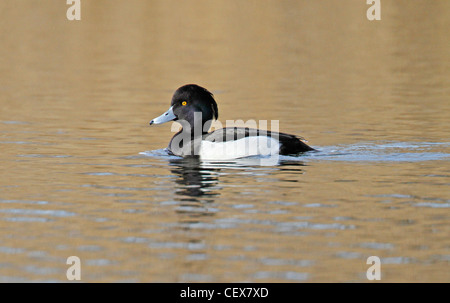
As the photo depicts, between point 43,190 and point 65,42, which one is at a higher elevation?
point 65,42

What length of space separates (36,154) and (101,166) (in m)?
1.36

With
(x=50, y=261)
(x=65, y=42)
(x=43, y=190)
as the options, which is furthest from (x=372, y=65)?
(x=50, y=261)

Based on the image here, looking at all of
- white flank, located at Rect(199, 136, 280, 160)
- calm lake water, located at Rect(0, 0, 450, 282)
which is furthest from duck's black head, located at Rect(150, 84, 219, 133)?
white flank, located at Rect(199, 136, 280, 160)

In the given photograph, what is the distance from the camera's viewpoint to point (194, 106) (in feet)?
43.7

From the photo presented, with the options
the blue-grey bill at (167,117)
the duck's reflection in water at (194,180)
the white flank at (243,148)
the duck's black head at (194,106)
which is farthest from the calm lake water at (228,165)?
the duck's black head at (194,106)

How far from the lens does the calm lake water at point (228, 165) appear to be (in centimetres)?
750

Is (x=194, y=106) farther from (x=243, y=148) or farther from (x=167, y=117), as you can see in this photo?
(x=243, y=148)

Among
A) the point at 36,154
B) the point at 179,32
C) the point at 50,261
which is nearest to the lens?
the point at 50,261

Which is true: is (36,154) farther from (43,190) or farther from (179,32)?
(179,32)

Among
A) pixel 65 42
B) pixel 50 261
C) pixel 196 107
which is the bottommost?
pixel 50 261

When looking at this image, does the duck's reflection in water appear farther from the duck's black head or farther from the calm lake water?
the duck's black head

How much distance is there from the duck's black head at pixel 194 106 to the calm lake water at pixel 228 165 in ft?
2.32

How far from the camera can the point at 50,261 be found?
24.3 feet

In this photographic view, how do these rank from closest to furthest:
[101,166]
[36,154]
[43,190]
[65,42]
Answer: [43,190] < [101,166] < [36,154] < [65,42]
